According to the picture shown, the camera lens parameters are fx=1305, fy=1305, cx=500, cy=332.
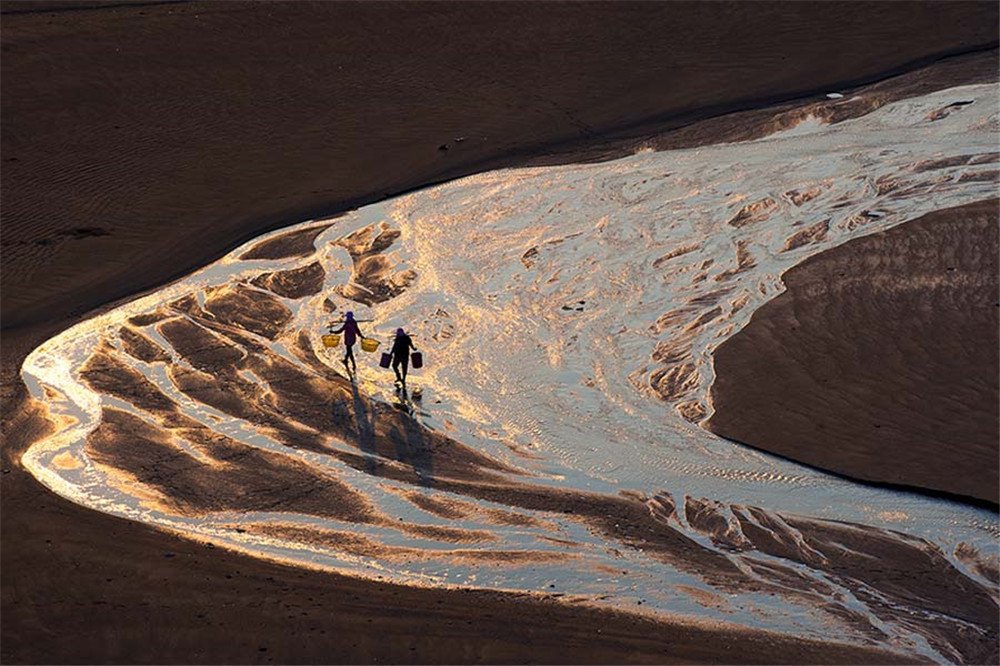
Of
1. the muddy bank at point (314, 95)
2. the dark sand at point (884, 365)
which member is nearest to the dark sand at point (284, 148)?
the muddy bank at point (314, 95)

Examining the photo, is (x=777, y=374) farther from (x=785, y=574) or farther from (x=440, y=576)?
(x=440, y=576)

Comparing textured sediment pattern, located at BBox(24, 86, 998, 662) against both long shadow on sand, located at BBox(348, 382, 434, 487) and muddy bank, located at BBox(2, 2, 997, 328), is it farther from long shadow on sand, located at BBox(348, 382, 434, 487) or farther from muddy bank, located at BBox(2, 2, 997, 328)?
muddy bank, located at BBox(2, 2, 997, 328)

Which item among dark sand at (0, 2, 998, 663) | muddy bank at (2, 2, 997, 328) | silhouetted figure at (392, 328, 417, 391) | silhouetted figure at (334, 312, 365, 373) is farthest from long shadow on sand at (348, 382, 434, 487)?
muddy bank at (2, 2, 997, 328)

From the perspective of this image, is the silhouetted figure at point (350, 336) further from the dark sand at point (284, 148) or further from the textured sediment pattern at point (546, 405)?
the dark sand at point (284, 148)

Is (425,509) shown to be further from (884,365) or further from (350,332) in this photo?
(884,365)

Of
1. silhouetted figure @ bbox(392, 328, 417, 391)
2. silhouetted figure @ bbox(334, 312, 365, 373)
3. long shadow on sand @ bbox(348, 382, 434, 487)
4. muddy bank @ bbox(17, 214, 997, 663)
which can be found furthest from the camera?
silhouetted figure @ bbox(334, 312, 365, 373)
